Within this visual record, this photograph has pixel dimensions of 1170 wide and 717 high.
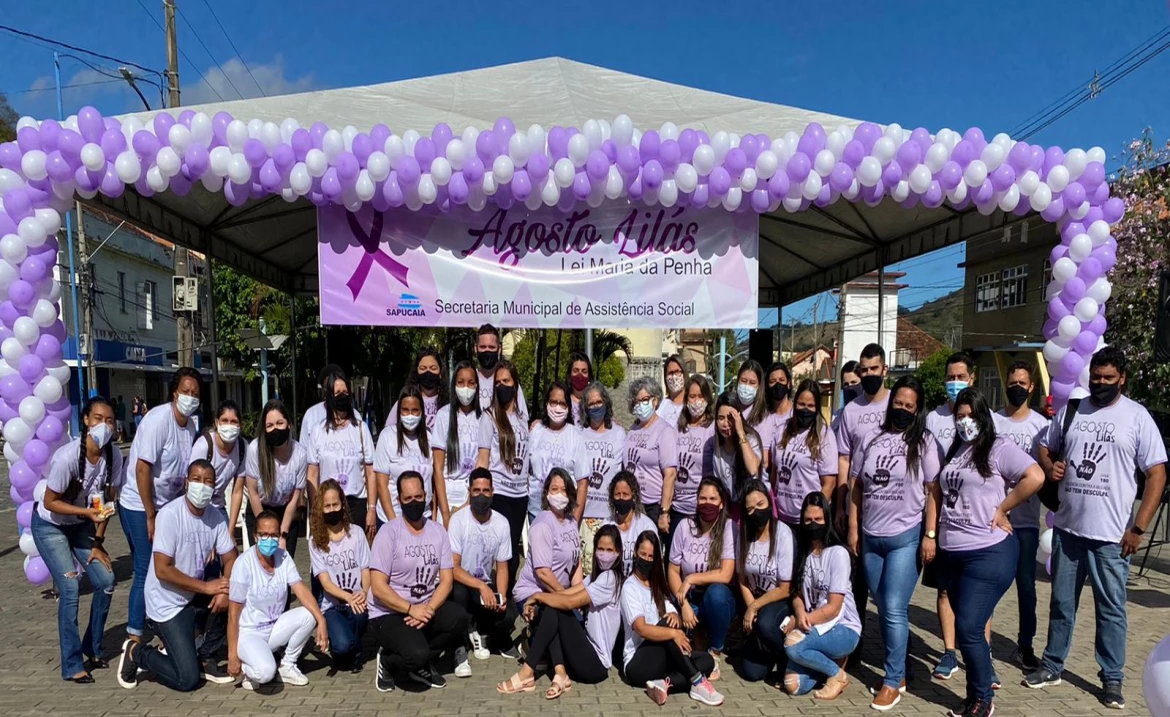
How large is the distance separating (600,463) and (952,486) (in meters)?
2.16

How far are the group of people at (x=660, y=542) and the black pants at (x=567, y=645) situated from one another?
0.04 ft

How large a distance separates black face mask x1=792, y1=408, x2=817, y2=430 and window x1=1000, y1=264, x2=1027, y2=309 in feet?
81.7

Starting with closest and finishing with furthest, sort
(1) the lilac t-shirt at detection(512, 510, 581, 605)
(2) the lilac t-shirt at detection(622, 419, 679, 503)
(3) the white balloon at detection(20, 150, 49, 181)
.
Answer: (1) the lilac t-shirt at detection(512, 510, 581, 605)
(2) the lilac t-shirt at detection(622, 419, 679, 503)
(3) the white balloon at detection(20, 150, 49, 181)

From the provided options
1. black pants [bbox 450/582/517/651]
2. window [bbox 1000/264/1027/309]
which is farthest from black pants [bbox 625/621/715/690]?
window [bbox 1000/264/1027/309]

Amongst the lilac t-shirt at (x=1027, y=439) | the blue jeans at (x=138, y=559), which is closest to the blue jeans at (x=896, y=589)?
the lilac t-shirt at (x=1027, y=439)

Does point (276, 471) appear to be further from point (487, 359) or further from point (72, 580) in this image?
point (487, 359)

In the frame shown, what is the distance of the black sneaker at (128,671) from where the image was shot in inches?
163

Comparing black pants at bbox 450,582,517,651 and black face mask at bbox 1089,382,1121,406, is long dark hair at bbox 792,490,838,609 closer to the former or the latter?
black face mask at bbox 1089,382,1121,406

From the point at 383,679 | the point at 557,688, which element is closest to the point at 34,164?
the point at 383,679

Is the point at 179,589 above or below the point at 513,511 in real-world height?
below

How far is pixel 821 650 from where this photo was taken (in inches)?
161

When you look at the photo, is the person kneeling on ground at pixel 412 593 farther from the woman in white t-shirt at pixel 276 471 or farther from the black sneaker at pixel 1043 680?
the black sneaker at pixel 1043 680

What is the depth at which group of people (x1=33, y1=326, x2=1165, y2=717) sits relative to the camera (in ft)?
12.8

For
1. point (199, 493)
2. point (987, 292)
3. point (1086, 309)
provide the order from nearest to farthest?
point (199, 493)
point (1086, 309)
point (987, 292)
